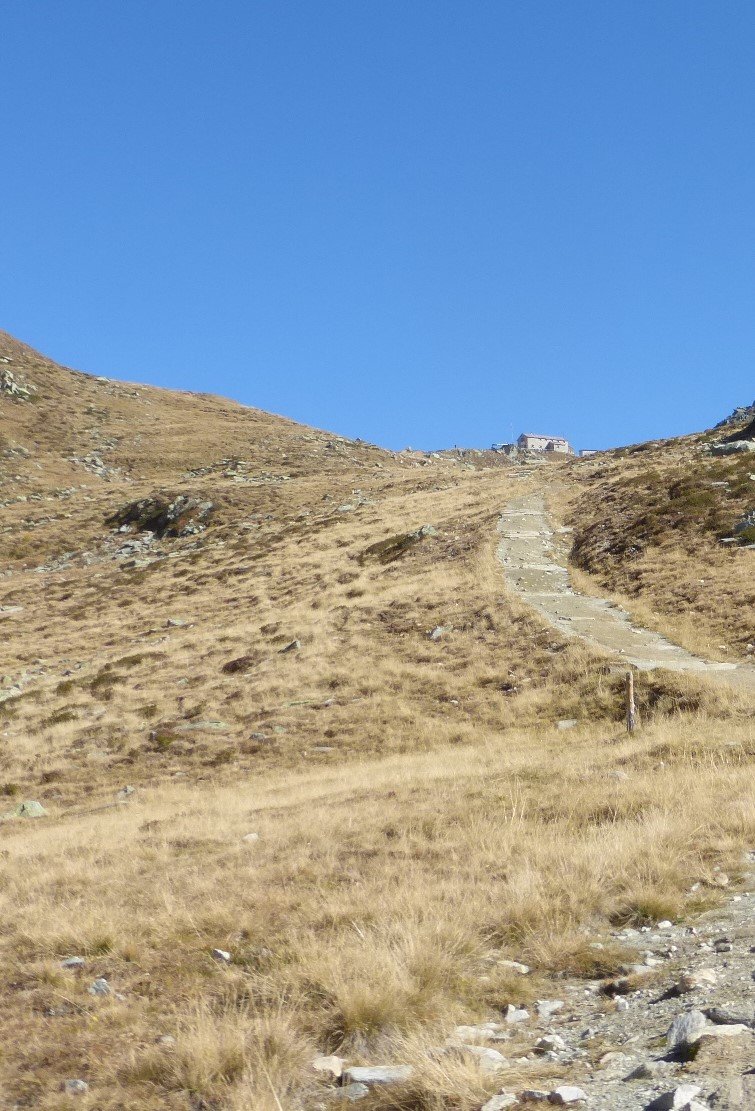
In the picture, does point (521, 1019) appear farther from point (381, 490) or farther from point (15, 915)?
point (381, 490)

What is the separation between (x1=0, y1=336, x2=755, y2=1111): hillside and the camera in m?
5.71

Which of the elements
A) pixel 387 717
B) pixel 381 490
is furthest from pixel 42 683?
pixel 381 490

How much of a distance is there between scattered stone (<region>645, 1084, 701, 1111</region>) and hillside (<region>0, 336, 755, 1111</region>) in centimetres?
76

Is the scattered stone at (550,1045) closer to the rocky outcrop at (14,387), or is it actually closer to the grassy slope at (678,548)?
the grassy slope at (678,548)

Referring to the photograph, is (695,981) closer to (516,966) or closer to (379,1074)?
(516,966)

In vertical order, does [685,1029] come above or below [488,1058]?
above

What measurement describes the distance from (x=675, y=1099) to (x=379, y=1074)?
6.16ft

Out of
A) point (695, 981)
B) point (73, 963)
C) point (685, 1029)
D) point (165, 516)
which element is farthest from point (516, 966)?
point (165, 516)

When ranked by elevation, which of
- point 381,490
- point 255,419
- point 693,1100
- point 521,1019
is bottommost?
point 521,1019

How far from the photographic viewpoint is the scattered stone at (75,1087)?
514cm

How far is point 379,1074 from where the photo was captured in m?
→ 4.94

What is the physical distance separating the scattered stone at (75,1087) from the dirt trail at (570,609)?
16.5m

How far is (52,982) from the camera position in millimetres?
7172

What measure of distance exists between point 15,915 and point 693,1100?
8329mm
